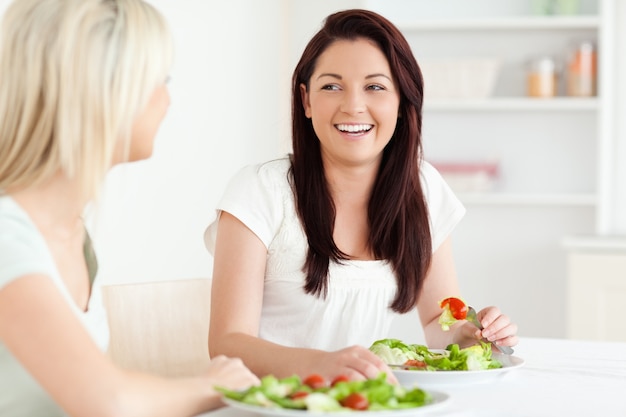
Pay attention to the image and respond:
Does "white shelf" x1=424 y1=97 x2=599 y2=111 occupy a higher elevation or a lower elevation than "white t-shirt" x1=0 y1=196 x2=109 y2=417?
higher

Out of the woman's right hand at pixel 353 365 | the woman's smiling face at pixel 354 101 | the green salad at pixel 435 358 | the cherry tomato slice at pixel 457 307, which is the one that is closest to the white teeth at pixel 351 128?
the woman's smiling face at pixel 354 101

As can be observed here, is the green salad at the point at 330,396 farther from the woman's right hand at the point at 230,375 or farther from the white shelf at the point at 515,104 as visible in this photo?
the white shelf at the point at 515,104

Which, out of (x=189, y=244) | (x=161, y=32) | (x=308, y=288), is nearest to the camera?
(x=161, y=32)

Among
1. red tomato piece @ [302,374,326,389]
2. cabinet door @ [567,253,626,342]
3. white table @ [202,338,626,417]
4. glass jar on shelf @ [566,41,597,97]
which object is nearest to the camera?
red tomato piece @ [302,374,326,389]

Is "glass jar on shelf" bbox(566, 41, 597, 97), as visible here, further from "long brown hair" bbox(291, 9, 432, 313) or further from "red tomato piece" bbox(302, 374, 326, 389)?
"red tomato piece" bbox(302, 374, 326, 389)

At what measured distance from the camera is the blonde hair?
1194mm

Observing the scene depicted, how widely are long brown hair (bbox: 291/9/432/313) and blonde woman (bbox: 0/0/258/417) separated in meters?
0.72

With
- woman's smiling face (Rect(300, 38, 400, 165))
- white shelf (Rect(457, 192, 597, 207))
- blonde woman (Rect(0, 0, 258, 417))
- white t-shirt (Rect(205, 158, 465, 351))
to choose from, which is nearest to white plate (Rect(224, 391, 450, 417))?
blonde woman (Rect(0, 0, 258, 417))

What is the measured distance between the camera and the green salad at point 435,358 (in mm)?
1484

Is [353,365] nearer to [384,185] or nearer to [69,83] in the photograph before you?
[69,83]

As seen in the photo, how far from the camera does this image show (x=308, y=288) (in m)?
1.95

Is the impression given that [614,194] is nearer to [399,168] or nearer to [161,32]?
[399,168]

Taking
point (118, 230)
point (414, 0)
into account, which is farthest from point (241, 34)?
point (118, 230)

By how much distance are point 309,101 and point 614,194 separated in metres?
2.52
